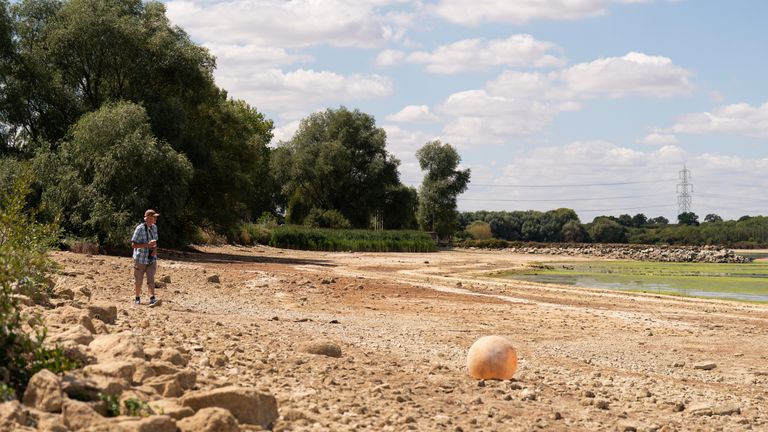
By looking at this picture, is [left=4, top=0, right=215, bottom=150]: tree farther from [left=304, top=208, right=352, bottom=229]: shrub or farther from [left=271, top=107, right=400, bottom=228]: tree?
[left=271, top=107, right=400, bottom=228]: tree

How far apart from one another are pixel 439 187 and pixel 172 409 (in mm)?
89977

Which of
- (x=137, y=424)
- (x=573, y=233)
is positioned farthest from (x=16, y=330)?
(x=573, y=233)

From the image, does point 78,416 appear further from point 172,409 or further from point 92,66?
point 92,66

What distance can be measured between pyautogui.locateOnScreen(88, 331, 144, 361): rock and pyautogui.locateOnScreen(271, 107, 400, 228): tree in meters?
73.6

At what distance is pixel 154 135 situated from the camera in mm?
40094

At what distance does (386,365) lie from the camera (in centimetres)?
1245

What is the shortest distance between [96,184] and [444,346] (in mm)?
25283

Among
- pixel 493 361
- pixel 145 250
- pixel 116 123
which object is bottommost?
pixel 493 361

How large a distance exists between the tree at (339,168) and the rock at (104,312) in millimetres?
70291

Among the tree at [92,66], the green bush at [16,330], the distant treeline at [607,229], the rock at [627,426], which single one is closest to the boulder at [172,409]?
the green bush at [16,330]

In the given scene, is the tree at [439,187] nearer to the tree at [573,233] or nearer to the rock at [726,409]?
the tree at [573,233]

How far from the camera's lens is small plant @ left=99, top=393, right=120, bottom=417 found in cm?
710

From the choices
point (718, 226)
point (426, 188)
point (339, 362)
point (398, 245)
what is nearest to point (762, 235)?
point (718, 226)

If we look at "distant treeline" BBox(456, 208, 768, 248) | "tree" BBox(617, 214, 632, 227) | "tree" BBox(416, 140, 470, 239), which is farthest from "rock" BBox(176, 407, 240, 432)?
"tree" BBox(617, 214, 632, 227)
